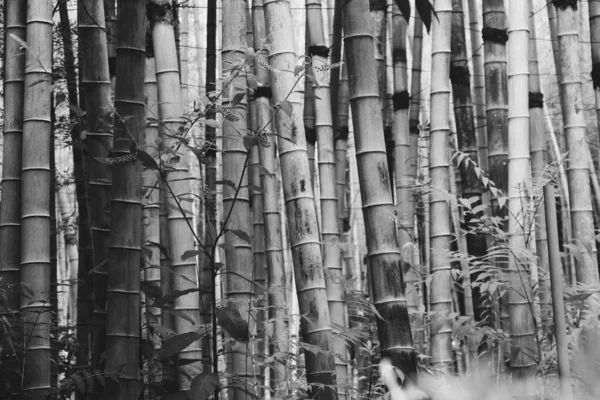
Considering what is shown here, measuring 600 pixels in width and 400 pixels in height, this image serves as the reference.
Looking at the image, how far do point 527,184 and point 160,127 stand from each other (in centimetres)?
128

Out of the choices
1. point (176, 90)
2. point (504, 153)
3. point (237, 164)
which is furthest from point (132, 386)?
point (504, 153)

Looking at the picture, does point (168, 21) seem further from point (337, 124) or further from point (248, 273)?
point (337, 124)

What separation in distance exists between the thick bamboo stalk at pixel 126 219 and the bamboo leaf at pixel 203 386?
24 centimetres

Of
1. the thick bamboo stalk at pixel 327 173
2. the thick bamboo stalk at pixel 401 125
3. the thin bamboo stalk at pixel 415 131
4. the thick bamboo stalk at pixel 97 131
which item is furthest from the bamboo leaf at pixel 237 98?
the thin bamboo stalk at pixel 415 131

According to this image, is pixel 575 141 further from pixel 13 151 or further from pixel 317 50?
pixel 13 151

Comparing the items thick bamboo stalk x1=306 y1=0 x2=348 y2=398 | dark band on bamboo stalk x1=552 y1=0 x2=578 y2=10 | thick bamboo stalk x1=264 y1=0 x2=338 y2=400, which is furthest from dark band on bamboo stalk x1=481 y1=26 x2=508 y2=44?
thick bamboo stalk x1=264 y1=0 x2=338 y2=400

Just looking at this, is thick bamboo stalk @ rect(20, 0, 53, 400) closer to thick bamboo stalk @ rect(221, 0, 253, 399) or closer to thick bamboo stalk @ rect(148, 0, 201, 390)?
thick bamboo stalk @ rect(148, 0, 201, 390)

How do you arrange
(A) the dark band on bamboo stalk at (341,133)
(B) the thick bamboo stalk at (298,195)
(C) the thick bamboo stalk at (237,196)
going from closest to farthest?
(B) the thick bamboo stalk at (298,195) < (C) the thick bamboo stalk at (237,196) < (A) the dark band on bamboo stalk at (341,133)

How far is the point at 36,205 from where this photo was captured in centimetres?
259

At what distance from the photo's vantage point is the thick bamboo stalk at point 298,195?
→ 2254 millimetres

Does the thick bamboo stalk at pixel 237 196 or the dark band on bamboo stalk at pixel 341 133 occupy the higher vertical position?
the dark band on bamboo stalk at pixel 341 133

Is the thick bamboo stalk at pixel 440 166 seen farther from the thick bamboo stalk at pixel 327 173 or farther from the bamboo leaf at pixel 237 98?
the bamboo leaf at pixel 237 98

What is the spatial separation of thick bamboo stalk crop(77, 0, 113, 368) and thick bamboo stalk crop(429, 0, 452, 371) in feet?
4.18

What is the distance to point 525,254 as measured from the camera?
2527mm
